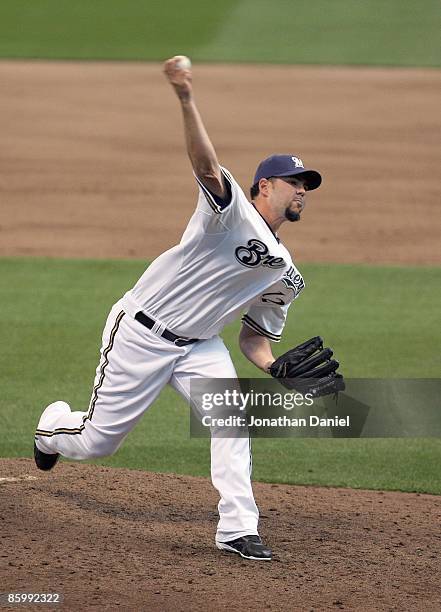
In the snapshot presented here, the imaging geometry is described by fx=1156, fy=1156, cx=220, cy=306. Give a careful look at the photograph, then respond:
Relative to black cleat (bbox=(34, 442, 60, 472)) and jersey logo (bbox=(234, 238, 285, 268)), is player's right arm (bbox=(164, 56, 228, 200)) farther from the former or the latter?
black cleat (bbox=(34, 442, 60, 472))

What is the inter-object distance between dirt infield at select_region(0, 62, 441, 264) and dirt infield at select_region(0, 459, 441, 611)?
6.20m

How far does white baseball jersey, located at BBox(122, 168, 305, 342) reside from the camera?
5.47 meters

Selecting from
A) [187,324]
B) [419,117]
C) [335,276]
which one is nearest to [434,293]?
[335,276]

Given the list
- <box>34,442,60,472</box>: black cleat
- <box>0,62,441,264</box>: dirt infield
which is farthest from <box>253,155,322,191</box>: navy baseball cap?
<box>0,62,441,264</box>: dirt infield

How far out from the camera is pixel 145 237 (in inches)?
531

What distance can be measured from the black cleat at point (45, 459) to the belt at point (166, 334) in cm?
108

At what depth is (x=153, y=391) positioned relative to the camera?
227 inches

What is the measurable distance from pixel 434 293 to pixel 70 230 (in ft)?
14.9

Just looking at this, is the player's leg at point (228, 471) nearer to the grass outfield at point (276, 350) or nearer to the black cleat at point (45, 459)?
the black cleat at point (45, 459)

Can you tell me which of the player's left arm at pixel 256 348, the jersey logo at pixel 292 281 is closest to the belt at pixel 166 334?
the player's left arm at pixel 256 348

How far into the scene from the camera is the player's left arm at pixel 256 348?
6.00 m

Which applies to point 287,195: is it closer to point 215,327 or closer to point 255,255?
point 255,255

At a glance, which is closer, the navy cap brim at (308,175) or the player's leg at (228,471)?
the player's leg at (228,471)

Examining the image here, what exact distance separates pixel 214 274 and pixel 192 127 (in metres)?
0.83
